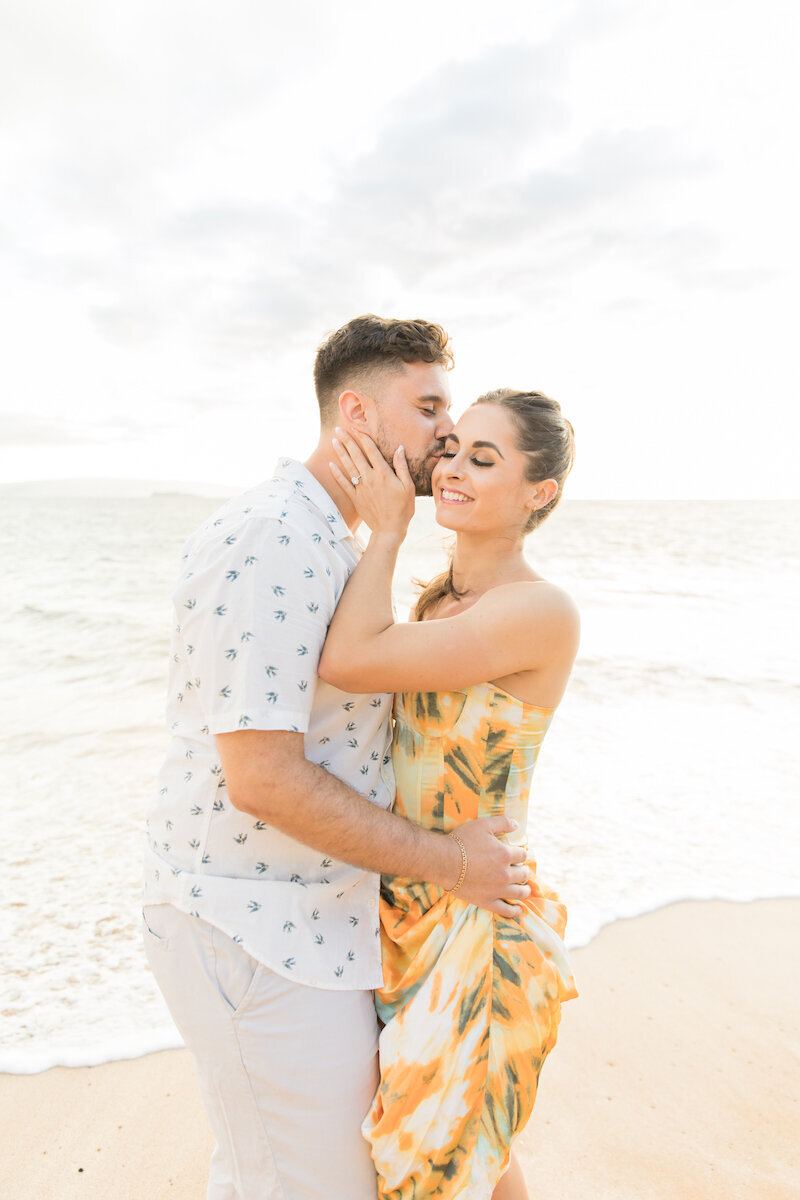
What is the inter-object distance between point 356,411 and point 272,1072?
1878mm

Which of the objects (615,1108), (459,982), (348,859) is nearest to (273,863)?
(348,859)

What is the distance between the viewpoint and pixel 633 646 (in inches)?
491

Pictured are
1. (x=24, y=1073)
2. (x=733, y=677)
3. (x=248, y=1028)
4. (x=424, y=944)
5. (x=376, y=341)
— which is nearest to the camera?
(x=248, y=1028)

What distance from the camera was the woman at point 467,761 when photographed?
2.01m

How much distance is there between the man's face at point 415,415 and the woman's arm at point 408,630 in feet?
0.28

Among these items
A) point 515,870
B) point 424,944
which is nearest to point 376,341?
point 515,870

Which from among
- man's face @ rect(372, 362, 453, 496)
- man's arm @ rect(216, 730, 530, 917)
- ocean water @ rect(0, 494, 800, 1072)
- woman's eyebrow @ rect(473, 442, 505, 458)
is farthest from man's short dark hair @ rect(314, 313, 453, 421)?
man's arm @ rect(216, 730, 530, 917)

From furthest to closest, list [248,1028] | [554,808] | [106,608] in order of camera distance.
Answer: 1. [106,608]
2. [554,808]
3. [248,1028]

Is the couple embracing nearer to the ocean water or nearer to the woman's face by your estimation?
the woman's face

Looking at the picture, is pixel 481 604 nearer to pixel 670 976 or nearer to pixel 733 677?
pixel 670 976

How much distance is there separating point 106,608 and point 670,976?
14.7 meters

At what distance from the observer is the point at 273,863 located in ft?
6.66

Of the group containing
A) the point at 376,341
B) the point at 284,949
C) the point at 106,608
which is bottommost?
→ the point at 106,608

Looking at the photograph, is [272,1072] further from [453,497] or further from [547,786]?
[547,786]
